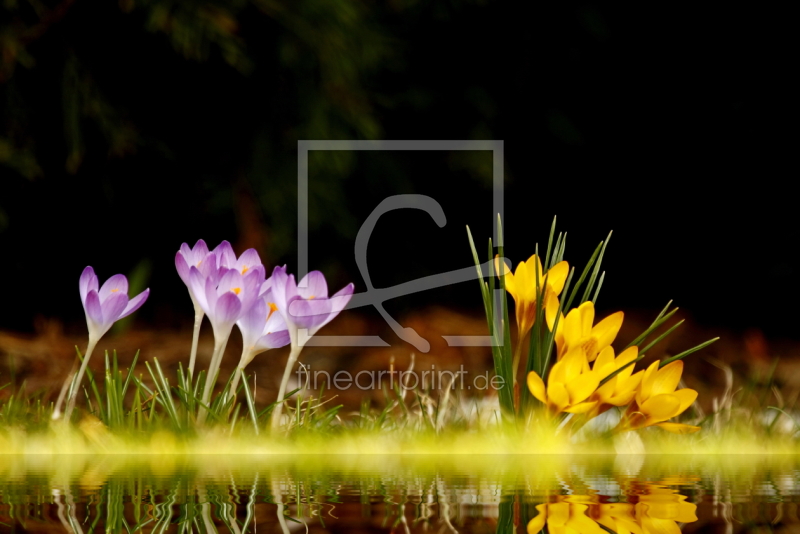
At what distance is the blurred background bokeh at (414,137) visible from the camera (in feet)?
9.86

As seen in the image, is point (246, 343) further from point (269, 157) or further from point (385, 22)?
point (385, 22)

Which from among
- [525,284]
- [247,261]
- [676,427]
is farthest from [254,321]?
[676,427]

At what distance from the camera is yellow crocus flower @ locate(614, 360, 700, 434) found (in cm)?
125

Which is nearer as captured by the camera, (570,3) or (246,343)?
(246,343)

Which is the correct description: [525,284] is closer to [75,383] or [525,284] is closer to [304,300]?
[304,300]

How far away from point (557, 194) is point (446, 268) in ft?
1.93

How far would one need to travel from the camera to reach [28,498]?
33.9 inches

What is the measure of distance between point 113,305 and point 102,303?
23mm

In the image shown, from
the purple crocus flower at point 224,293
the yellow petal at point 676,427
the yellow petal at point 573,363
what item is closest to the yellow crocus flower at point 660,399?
the yellow petal at point 676,427

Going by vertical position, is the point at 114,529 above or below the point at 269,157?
below

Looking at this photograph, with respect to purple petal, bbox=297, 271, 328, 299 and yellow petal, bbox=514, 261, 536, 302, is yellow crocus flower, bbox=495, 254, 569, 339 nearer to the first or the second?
yellow petal, bbox=514, 261, 536, 302

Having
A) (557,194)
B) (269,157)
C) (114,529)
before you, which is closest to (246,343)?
(114,529)

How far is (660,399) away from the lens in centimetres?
125

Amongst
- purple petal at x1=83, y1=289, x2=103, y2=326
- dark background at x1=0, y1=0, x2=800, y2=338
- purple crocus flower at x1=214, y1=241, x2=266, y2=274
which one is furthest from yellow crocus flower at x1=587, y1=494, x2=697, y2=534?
dark background at x1=0, y1=0, x2=800, y2=338
